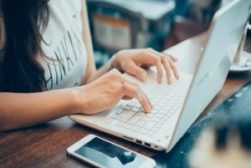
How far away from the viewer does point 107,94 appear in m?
0.76

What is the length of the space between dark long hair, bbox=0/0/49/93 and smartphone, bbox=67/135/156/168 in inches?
12.0

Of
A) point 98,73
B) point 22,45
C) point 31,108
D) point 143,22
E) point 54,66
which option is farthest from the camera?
point 143,22

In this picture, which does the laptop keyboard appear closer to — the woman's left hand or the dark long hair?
the woman's left hand

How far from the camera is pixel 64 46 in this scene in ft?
3.28

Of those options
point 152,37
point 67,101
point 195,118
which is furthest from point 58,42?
point 152,37

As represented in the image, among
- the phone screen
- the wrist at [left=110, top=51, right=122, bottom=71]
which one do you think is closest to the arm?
the phone screen

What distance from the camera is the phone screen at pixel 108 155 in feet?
1.98

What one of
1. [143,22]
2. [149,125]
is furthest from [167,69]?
[143,22]

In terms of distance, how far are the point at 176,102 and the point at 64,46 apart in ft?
1.25

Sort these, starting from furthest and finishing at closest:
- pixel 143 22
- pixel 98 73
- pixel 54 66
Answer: pixel 143 22 → pixel 98 73 → pixel 54 66

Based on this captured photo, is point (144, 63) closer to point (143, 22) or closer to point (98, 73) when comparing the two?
point (98, 73)

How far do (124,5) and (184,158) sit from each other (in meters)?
1.64

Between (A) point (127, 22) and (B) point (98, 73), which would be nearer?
(B) point (98, 73)

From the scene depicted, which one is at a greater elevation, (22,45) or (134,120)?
(22,45)
